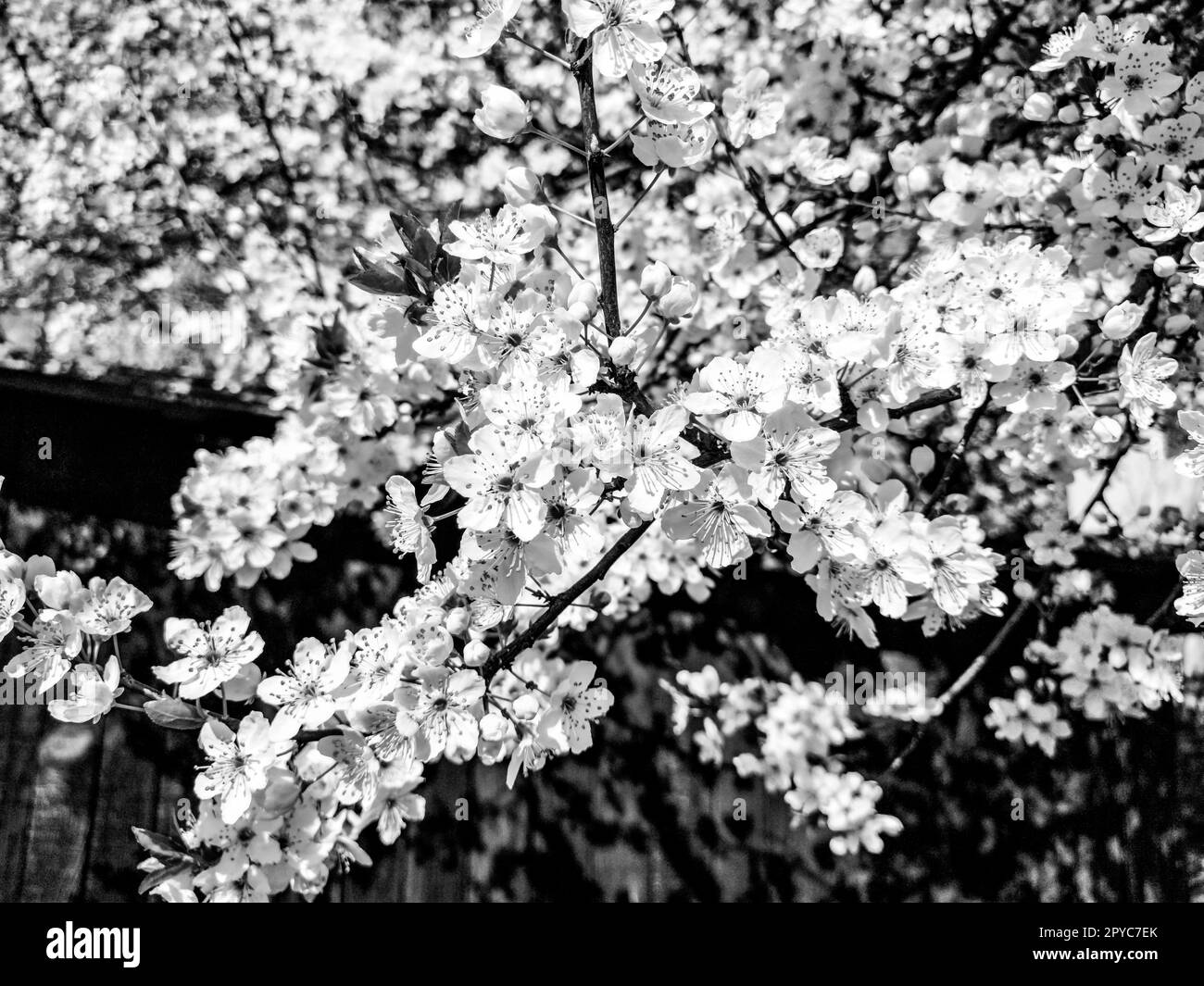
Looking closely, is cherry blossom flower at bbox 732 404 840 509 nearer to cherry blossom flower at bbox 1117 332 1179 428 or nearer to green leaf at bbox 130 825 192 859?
cherry blossom flower at bbox 1117 332 1179 428

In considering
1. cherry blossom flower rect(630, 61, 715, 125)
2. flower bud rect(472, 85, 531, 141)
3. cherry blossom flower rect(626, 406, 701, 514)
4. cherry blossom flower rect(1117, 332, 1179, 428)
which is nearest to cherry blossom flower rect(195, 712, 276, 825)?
cherry blossom flower rect(626, 406, 701, 514)

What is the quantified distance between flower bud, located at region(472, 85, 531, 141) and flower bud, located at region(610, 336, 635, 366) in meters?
0.30

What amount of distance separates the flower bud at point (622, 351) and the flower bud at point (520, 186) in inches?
9.3

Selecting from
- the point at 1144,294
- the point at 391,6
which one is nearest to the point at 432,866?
the point at 1144,294

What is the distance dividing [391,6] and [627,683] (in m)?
2.19

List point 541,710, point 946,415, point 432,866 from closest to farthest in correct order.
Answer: point 541,710 → point 946,415 → point 432,866

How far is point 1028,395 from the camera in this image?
1.24 meters

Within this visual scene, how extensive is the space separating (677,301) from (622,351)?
13cm

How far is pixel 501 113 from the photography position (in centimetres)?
98

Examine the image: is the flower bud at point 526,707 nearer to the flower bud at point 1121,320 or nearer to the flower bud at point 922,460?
the flower bud at point 922,460

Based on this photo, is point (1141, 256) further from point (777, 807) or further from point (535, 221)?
point (777, 807)

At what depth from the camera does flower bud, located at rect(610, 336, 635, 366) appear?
91cm

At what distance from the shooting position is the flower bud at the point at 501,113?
97 cm

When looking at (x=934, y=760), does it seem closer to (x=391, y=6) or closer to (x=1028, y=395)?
(x=1028, y=395)
